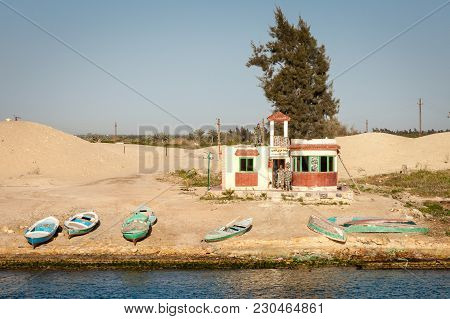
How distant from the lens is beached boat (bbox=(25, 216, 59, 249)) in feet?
97.1

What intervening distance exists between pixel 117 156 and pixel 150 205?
31177 millimetres

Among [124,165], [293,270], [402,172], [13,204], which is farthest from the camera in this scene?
[124,165]

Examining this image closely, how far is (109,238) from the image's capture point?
30.9 metres

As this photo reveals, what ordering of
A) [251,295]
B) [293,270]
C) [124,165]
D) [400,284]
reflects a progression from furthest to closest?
[124,165] → [293,270] → [400,284] → [251,295]

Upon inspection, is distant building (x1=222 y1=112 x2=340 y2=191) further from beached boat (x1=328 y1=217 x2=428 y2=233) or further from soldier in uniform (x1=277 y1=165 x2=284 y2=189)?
beached boat (x1=328 y1=217 x2=428 y2=233)

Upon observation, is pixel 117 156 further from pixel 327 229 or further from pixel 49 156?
pixel 327 229

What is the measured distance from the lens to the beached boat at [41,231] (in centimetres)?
2961

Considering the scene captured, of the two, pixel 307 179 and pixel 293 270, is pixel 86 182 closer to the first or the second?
pixel 307 179

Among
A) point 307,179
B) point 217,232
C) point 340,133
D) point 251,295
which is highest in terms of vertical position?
point 340,133

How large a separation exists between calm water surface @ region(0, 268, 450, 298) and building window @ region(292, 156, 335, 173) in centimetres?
1293

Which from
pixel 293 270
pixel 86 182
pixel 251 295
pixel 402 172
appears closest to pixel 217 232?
pixel 293 270

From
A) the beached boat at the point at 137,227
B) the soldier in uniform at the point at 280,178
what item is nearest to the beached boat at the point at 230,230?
the beached boat at the point at 137,227

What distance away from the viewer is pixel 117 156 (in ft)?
219

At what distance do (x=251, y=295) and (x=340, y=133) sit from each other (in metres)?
80.1
